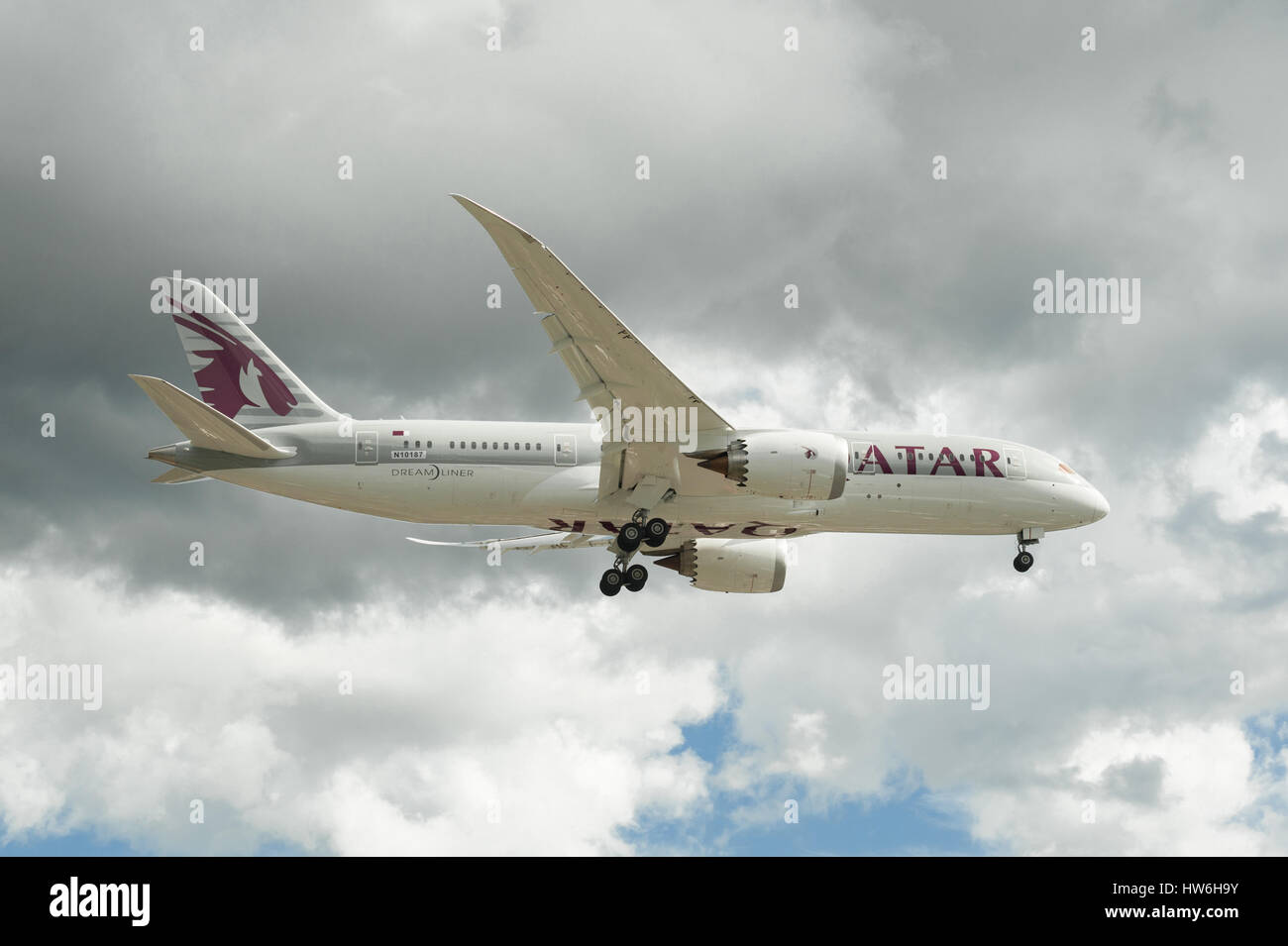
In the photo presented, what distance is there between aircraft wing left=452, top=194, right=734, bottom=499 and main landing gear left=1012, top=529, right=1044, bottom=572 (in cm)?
1202

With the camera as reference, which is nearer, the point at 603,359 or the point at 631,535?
the point at 603,359

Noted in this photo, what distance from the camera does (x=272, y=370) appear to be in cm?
3728

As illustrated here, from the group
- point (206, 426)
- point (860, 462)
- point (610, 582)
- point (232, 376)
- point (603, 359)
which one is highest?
point (232, 376)

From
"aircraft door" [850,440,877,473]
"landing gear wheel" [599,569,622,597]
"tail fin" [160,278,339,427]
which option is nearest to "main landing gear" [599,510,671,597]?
"landing gear wheel" [599,569,622,597]

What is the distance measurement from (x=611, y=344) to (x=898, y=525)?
12.3m

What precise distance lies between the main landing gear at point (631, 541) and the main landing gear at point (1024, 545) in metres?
11.9

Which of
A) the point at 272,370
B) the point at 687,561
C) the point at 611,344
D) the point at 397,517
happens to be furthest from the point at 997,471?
the point at 272,370

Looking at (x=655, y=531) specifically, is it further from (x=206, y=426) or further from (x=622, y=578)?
(x=206, y=426)

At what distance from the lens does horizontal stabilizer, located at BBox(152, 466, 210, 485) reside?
34656 millimetres

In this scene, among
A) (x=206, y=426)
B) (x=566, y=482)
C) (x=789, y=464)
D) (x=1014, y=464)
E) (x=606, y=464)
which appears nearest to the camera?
(x=789, y=464)

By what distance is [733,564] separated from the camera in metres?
41.3

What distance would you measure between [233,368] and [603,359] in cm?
1324

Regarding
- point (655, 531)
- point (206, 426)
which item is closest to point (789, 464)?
point (655, 531)

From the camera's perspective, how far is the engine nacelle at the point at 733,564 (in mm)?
41281
